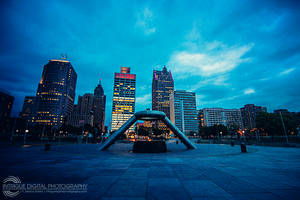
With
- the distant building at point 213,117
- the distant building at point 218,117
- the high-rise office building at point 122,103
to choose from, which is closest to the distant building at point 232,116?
the distant building at point 218,117

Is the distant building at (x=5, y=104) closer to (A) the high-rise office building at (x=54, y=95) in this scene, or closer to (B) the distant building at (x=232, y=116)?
(A) the high-rise office building at (x=54, y=95)

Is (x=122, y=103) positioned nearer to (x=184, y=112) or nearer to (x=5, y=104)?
(x=184, y=112)

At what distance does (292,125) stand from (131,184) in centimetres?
Result: 7433

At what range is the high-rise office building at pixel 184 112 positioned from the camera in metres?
156

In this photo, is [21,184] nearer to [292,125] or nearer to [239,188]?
[239,188]

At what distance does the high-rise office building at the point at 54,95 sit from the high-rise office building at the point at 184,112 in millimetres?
154537

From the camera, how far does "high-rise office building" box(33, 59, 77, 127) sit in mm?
166250

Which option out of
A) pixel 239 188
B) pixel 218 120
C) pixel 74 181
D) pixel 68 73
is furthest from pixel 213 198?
pixel 68 73

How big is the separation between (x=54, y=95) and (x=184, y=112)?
177 meters

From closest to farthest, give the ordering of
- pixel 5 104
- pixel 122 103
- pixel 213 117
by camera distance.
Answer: pixel 5 104 < pixel 213 117 < pixel 122 103

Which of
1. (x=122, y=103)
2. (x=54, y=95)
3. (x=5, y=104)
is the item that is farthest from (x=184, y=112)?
(x=54, y=95)

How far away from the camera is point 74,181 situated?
5719mm

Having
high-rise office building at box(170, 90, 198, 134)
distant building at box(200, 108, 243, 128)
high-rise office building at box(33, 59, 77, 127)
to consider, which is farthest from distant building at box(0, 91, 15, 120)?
distant building at box(200, 108, 243, 128)

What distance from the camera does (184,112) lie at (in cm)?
15900
